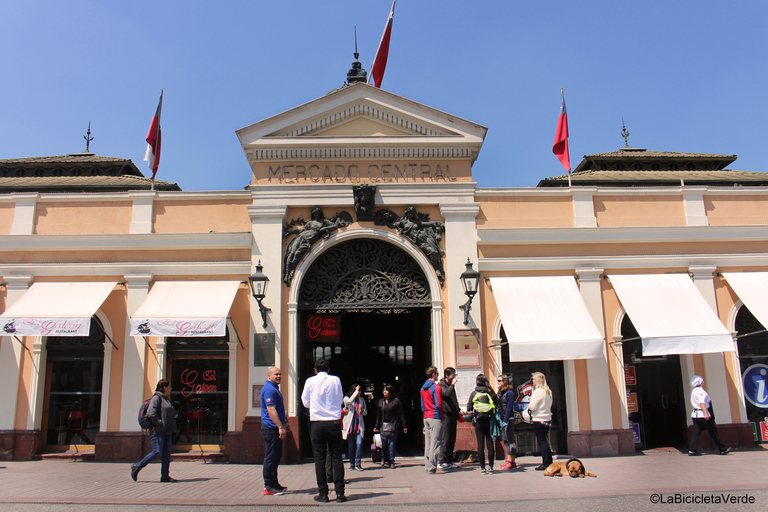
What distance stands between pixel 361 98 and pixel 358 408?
6.56 m

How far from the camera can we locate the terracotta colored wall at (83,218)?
12750 millimetres

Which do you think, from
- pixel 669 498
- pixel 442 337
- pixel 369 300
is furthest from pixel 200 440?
pixel 669 498

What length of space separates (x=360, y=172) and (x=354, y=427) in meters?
5.39

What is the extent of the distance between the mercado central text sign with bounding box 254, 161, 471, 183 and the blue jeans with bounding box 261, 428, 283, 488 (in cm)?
613

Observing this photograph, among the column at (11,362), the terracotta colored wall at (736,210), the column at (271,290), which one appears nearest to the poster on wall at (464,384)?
the column at (271,290)

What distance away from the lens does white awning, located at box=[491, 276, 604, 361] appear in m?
11.0

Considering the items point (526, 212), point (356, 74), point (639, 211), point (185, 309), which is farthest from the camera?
point (356, 74)

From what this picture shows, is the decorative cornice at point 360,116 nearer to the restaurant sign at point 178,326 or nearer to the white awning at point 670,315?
the restaurant sign at point 178,326

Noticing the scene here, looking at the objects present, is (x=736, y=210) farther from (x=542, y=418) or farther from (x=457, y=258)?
(x=542, y=418)

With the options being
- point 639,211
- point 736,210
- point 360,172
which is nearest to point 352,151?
point 360,172

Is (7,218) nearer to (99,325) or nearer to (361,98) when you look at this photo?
(99,325)

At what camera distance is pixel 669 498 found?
7.09 m

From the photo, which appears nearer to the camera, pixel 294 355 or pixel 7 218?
pixel 294 355

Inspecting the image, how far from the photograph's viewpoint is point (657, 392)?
12.6 meters
